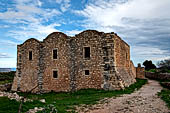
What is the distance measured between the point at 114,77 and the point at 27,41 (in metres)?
11.2

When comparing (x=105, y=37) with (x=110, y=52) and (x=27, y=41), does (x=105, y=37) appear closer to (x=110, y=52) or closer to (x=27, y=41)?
(x=110, y=52)

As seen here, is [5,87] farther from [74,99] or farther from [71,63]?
[74,99]

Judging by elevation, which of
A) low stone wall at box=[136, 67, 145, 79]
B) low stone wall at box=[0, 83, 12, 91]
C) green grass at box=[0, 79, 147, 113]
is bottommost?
low stone wall at box=[0, 83, 12, 91]

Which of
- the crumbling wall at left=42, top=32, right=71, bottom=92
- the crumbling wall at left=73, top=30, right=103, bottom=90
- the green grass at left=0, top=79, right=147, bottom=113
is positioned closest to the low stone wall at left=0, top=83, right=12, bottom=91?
the crumbling wall at left=42, top=32, right=71, bottom=92

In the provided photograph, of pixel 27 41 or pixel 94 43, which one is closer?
pixel 94 43

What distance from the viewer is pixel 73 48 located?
17250 mm

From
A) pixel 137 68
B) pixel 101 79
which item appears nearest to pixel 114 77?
pixel 101 79

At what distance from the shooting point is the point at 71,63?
17172 millimetres

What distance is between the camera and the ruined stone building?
15867 mm

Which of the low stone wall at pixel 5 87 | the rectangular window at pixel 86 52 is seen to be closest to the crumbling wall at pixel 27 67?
the low stone wall at pixel 5 87

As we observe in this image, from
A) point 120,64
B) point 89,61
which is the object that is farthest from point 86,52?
point 120,64

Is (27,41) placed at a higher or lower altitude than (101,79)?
higher

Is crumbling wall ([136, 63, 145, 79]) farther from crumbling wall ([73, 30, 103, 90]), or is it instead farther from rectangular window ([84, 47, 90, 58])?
rectangular window ([84, 47, 90, 58])

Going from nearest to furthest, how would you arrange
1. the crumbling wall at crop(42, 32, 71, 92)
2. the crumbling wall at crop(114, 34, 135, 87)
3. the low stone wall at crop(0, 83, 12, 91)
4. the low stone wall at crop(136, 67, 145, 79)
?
the crumbling wall at crop(114, 34, 135, 87)
the crumbling wall at crop(42, 32, 71, 92)
the low stone wall at crop(0, 83, 12, 91)
the low stone wall at crop(136, 67, 145, 79)
